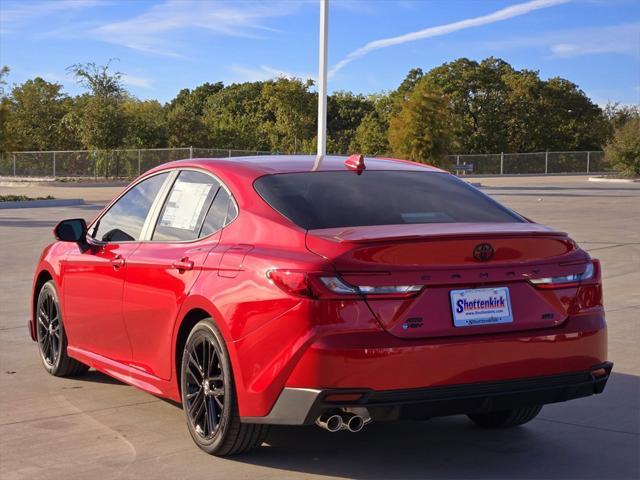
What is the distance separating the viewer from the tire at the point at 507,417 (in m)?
6.05

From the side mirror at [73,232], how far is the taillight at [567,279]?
Answer: 311 cm

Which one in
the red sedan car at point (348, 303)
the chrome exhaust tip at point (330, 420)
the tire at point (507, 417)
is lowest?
the tire at point (507, 417)

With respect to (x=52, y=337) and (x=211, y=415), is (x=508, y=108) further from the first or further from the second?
(x=211, y=415)

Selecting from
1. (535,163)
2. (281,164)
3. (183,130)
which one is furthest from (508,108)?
(281,164)

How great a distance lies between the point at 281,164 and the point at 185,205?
60cm

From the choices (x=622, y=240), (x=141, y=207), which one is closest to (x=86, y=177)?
(x=622, y=240)

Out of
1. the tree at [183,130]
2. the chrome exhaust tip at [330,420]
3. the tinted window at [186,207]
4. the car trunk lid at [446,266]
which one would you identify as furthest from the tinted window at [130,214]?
the tree at [183,130]

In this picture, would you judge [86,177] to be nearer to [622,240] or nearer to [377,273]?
[622,240]

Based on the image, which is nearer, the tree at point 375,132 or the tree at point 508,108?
the tree at point 375,132

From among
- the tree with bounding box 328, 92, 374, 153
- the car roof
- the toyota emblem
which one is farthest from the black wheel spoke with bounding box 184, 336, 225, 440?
the tree with bounding box 328, 92, 374, 153

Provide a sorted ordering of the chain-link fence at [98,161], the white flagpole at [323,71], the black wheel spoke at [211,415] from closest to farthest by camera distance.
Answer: the black wheel spoke at [211,415], the white flagpole at [323,71], the chain-link fence at [98,161]

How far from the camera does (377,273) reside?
188 inches

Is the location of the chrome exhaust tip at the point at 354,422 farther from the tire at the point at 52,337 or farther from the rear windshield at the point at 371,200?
the tire at the point at 52,337

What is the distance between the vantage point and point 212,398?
216 inches
